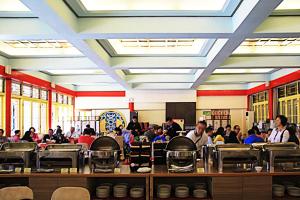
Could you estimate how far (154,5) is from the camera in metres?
5.77

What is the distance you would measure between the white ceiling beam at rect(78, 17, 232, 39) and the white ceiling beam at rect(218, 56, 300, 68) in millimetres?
4173

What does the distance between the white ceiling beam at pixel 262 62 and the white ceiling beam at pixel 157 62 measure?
0.80 metres

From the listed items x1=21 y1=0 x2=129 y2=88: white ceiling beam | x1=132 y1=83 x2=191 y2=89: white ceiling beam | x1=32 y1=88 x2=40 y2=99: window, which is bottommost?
x1=32 y1=88 x2=40 y2=99: window

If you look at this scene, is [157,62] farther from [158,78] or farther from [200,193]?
[200,193]

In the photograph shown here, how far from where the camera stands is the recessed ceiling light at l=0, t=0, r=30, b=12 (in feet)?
18.5

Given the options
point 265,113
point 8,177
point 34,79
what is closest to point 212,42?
point 8,177

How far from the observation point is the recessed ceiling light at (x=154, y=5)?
567 centimetres

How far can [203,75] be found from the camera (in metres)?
12.1

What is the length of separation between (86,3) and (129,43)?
9.95 ft

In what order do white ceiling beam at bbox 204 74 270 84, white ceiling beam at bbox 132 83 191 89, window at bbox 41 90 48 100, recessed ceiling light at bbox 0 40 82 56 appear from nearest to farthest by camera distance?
recessed ceiling light at bbox 0 40 82 56 < window at bbox 41 90 48 100 < white ceiling beam at bbox 204 74 270 84 < white ceiling beam at bbox 132 83 191 89

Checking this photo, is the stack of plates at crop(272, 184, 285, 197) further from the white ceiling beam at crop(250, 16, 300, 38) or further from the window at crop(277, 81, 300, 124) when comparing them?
the window at crop(277, 81, 300, 124)

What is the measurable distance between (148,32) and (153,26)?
14cm

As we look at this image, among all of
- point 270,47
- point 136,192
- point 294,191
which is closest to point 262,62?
point 270,47

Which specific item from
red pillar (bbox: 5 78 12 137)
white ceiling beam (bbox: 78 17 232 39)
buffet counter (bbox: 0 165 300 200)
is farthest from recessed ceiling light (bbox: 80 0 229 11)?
red pillar (bbox: 5 78 12 137)
